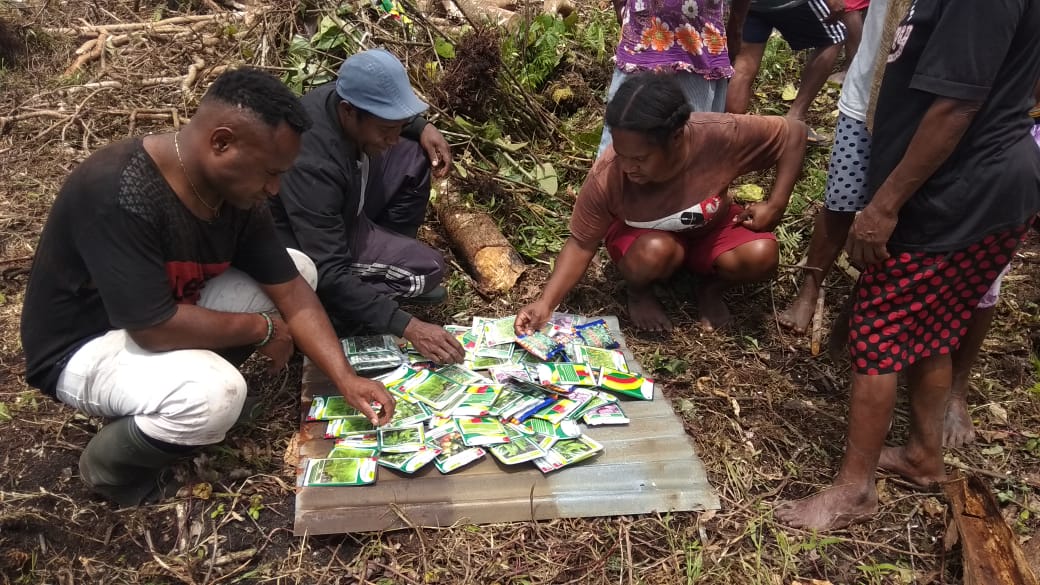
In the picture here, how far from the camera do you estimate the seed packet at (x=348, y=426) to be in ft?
8.52

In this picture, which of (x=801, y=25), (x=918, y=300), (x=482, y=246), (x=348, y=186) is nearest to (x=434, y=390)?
(x=348, y=186)

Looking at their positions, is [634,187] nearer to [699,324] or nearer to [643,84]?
[643,84]

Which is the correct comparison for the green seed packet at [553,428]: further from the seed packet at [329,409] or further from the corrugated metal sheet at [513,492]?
the seed packet at [329,409]

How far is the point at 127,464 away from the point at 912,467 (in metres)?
2.64

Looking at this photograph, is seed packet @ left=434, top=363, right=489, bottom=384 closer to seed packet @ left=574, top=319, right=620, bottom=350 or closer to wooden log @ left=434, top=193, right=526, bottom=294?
seed packet @ left=574, top=319, right=620, bottom=350

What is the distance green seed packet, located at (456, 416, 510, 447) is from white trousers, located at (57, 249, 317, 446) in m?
0.77

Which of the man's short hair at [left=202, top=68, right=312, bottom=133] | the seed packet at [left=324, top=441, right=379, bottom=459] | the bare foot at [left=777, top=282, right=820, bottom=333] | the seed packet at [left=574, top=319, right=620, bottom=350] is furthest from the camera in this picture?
the bare foot at [left=777, top=282, right=820, bottom=333]

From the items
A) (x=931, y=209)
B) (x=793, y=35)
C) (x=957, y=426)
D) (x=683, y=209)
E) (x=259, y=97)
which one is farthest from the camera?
(x=793, y=35)

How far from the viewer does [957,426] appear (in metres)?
2.85

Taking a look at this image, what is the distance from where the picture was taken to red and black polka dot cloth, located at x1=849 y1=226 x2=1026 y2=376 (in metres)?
2.18

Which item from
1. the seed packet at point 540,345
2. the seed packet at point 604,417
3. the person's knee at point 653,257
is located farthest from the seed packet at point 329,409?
the person's knee at point 653,257

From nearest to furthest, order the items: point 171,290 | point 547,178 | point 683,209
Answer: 1. point 171,290
2. point 683,209
3. point 547,178

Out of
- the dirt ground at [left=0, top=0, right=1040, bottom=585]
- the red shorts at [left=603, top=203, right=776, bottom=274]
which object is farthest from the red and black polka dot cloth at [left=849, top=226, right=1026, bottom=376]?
the red shorts at [left=603, top=203, right=776, bottom=274]

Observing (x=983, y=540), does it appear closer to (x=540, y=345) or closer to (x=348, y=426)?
(x=540, y=345)
